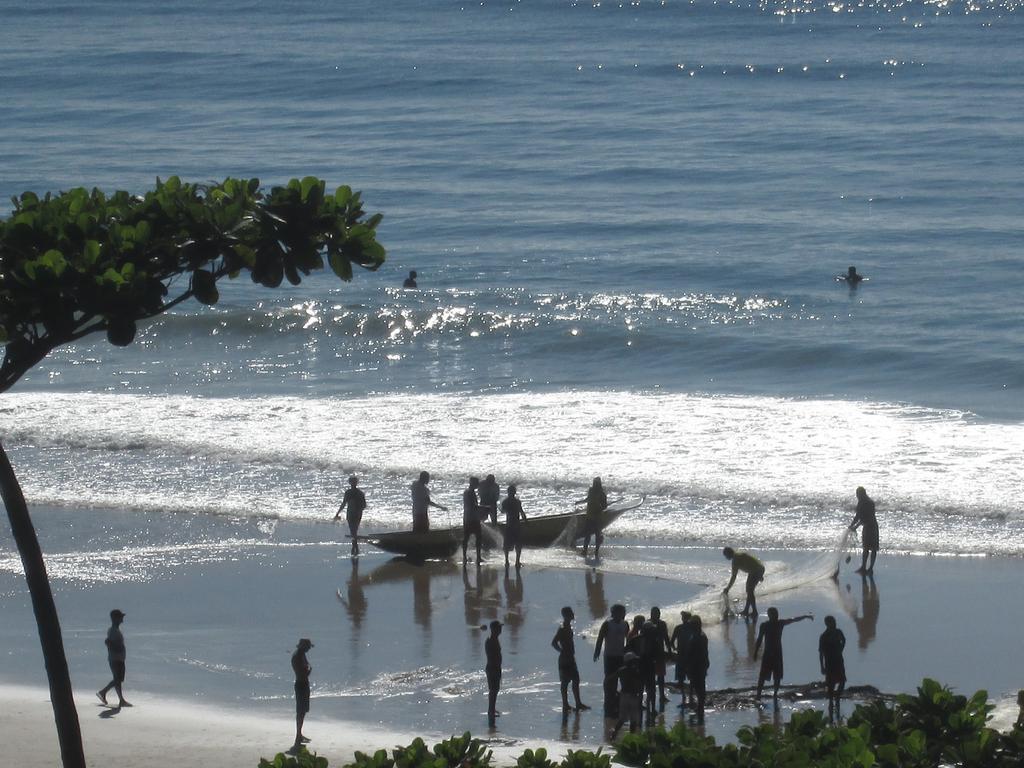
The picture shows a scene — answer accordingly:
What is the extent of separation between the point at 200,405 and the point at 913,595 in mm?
14773

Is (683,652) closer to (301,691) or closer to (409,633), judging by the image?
(301,691)

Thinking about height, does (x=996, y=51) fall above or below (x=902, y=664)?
above

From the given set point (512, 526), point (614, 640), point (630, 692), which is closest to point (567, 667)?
point (614, 640)

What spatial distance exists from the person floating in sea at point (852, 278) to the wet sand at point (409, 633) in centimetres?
1890

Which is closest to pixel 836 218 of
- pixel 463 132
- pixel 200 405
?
pixel 463 132

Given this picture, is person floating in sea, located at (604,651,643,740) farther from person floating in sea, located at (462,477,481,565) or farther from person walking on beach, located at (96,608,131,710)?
person floating in sea, located at (462,477,481,565)

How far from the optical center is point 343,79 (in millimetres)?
63719

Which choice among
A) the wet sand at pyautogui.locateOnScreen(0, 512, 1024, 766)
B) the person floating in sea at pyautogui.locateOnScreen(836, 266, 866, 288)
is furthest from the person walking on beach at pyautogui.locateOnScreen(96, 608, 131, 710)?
the person floating in sea at pyautogui.locateOnScreen(836, 266, 866, 288)

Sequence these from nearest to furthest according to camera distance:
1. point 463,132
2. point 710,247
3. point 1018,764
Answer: point 1018,764
point 710,247
point 463,132

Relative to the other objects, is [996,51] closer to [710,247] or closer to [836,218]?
[836,218]

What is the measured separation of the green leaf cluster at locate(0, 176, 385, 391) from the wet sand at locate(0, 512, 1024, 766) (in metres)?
4.95

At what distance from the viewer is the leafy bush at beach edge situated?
18.7ft

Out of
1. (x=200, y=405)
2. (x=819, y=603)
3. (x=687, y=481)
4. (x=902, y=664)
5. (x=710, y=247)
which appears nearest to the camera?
(x=902, y=664)

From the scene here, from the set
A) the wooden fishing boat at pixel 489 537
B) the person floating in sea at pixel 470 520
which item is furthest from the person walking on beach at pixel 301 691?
the wooden fishing boat at pixel 489 537
